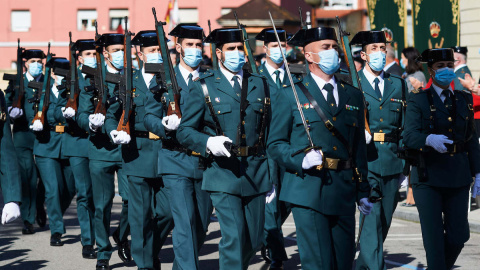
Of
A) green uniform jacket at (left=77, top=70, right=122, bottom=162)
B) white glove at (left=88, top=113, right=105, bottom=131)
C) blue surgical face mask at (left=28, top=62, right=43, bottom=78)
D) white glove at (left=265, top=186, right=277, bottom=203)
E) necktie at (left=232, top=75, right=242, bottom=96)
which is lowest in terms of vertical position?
white glove at (left=265, top=186, right=277, bottom=203)

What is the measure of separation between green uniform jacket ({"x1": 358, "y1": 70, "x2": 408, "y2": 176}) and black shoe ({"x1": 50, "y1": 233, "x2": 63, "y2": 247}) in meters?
4.14

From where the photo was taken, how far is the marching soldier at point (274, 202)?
A: 9516 millimetres

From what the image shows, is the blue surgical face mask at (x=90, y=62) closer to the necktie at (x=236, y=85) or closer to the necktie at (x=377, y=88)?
the necktie at (x=377, y=88)

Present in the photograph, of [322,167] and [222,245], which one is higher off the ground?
[322,167]

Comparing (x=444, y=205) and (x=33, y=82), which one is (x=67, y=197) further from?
(x=444, y=205)

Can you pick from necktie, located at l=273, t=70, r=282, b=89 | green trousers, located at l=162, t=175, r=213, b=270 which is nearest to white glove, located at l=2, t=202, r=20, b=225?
green trousers, located at l=162, t=175, r=213, b=270

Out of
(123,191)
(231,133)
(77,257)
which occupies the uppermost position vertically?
(231,133)

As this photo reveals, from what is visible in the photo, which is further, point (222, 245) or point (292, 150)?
point (222, 245)

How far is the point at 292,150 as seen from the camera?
6.43 metres

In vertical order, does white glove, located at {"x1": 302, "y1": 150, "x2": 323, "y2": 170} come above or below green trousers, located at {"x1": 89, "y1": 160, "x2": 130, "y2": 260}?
above

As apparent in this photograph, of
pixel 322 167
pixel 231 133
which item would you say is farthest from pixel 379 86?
pixel 322 167

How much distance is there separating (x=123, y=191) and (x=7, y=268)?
4.36 ft

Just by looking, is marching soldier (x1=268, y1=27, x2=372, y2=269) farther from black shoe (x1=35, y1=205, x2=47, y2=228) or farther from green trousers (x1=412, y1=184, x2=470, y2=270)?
black shoe (x1=35, y1=205, x2=47, y2=228)

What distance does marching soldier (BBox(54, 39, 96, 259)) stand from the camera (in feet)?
34.9
